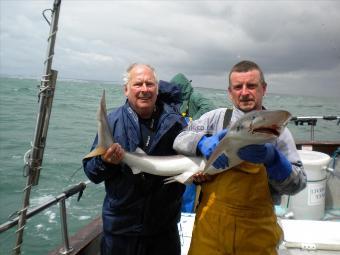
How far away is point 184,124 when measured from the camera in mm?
3588

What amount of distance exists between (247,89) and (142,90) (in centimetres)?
98

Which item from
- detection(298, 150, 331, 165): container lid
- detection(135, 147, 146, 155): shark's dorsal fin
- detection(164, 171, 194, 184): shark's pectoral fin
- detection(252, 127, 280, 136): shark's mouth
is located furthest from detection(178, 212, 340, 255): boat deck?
detection(252, 127, 280, 136): shark's mouth

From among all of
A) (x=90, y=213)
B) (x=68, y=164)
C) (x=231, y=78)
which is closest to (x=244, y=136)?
(x=231, y=78)

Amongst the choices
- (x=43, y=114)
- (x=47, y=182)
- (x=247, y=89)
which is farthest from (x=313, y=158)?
(x=47, y=182)

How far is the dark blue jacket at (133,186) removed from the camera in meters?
3.32

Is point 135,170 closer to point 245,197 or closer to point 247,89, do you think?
point 245,197

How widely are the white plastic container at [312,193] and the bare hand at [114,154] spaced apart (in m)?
4.07

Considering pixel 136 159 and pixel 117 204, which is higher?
pixel 136 159

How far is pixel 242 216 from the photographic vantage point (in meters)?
2.96

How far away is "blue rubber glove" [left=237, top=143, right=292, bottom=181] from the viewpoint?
260cm

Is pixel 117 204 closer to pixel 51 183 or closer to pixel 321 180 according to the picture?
pixel 321 180

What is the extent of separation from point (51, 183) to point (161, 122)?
1170cm

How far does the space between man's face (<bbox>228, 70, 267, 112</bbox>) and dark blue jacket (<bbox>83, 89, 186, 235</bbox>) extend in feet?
2.19

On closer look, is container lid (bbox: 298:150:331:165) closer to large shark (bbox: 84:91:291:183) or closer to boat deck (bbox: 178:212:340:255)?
boat deck (bbox: 178:212:340:255)
